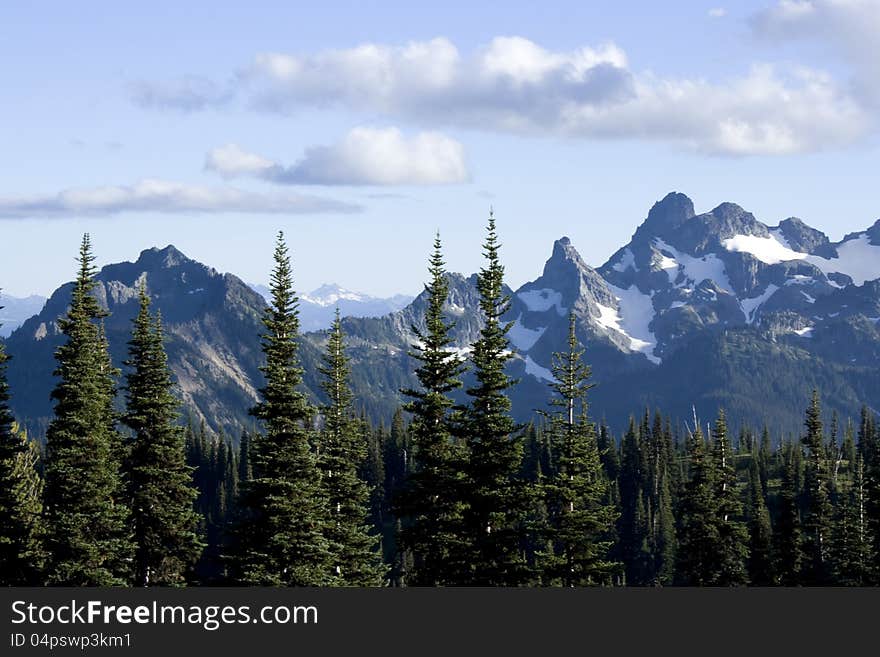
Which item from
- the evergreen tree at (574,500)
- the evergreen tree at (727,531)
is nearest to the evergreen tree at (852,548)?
the evergreen tree at (727,531)

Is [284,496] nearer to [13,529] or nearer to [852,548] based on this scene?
[13,529]

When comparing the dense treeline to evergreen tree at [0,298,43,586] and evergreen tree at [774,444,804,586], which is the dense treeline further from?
evergreen tree at [774,444,804,586]

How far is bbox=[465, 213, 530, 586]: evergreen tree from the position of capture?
54.4m

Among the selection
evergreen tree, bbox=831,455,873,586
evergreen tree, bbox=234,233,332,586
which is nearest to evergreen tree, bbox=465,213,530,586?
evergreen tree, bbox=234,233,332,586

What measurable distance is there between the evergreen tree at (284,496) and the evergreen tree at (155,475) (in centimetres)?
985

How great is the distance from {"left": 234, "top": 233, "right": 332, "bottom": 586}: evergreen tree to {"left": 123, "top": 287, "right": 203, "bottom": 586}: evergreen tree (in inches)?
388

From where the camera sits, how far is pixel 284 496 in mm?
54250

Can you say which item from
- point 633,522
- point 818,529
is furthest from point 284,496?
point 633,522

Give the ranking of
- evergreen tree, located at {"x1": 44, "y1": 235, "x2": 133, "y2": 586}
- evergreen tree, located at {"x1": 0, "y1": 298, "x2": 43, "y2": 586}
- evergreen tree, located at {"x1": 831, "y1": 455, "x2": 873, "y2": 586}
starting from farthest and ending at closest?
evergreen tree, located at {"x1": 831, "y1": 455, "x2": 873, "y2": 586} → evergreen tree, located at {"x1": 0, "y1": 298, "x2": 43, "y2": 586} → evergreen tree, located at {"x1": 44, "y1": 235, "x2": 133, "y2": 586}

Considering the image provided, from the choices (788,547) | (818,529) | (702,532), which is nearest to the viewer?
(702,532)

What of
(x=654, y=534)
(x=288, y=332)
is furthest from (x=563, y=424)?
(x=654, y=534)

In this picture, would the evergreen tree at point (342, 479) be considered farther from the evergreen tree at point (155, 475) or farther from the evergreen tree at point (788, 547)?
the evergreen tree at point (788, 547)

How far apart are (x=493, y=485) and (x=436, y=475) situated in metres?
2.87

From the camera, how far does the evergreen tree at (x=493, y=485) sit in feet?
178
